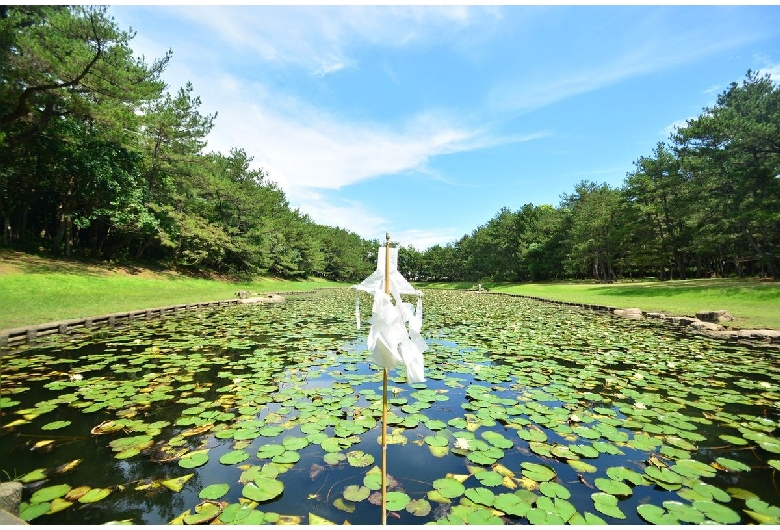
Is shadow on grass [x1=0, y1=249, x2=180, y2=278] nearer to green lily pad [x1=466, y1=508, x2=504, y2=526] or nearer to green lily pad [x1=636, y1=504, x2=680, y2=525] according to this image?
green lily pad [x1=466, y1=508, x2=504, y2=526]

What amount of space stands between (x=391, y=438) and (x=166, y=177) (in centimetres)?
3007

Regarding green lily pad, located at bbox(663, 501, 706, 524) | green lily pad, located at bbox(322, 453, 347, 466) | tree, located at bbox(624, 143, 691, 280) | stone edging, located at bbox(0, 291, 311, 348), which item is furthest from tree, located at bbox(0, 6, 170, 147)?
tree, located at bbox(624, 143, 691, 280)

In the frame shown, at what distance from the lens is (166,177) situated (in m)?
26.6

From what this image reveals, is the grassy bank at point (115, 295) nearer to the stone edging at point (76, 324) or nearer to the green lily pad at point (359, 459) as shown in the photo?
the stone edging at point (76, 324)

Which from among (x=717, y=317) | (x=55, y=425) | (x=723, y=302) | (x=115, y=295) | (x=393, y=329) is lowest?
(x=55, y=425)

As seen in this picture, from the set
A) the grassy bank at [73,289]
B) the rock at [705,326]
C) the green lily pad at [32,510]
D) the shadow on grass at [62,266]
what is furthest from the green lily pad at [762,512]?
the shadow on grass at [62,266]

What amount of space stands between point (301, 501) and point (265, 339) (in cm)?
676

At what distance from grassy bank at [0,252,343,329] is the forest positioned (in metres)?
3.01

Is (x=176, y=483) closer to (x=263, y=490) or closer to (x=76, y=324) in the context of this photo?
(x=263, y=490)

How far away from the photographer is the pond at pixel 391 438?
2555 millimetres

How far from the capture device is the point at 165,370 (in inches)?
231

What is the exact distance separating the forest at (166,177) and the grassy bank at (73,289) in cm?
301

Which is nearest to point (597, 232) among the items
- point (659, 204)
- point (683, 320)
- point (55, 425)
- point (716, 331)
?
point (659, 204)

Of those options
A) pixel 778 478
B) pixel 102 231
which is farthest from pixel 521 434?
pixel 102 231
